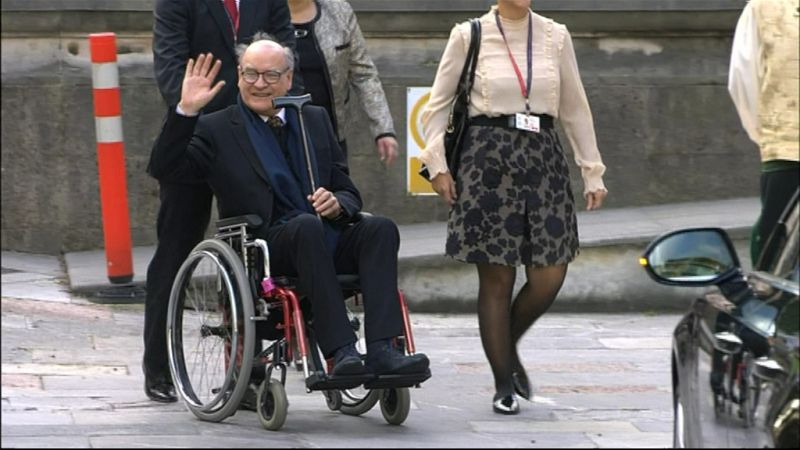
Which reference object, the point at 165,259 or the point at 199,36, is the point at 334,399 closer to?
the point at 165,259

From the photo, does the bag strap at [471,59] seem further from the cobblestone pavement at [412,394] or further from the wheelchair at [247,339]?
the cobblestone pavement at [412,394]

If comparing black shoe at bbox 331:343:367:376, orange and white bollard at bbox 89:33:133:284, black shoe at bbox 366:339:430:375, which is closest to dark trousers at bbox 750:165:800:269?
black shoe at bbox 366:339:430:375

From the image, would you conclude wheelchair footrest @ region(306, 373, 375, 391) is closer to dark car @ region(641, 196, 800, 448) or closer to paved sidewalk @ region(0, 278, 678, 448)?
paved sidewalk @ region(0, 278, 678, 448)

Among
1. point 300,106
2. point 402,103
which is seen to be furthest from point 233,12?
Answer: point 402,103

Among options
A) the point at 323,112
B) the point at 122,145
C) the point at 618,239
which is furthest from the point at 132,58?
the point at 323,112

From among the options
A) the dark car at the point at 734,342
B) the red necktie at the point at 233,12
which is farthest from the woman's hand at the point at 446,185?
the dark car at the point at 734,342

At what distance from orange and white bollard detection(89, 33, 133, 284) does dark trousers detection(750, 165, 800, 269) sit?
3.73m

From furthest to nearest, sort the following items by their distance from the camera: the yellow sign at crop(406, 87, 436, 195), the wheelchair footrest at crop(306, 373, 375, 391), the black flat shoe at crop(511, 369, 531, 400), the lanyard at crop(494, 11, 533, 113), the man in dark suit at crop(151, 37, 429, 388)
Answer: the yellow sign at crop(406, 87, 436, 195) → the black flat shoe at crop(511, 369, 531, 400) → the lanyard at crop(494, 11, 533, 113) → the man in dark suit at crop(151, 37, 429, 388) → the wheelchair footrest at crop(306, 373, 375, 391)

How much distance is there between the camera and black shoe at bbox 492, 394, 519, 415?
6.84 metres

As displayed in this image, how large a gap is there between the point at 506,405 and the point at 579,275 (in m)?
2.78

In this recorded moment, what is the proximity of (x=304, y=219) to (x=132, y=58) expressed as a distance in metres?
4.07

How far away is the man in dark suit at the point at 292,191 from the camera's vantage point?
612cm

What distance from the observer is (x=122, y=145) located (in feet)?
30.1

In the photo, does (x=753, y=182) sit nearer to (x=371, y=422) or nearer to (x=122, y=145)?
(x=122, y=145)
